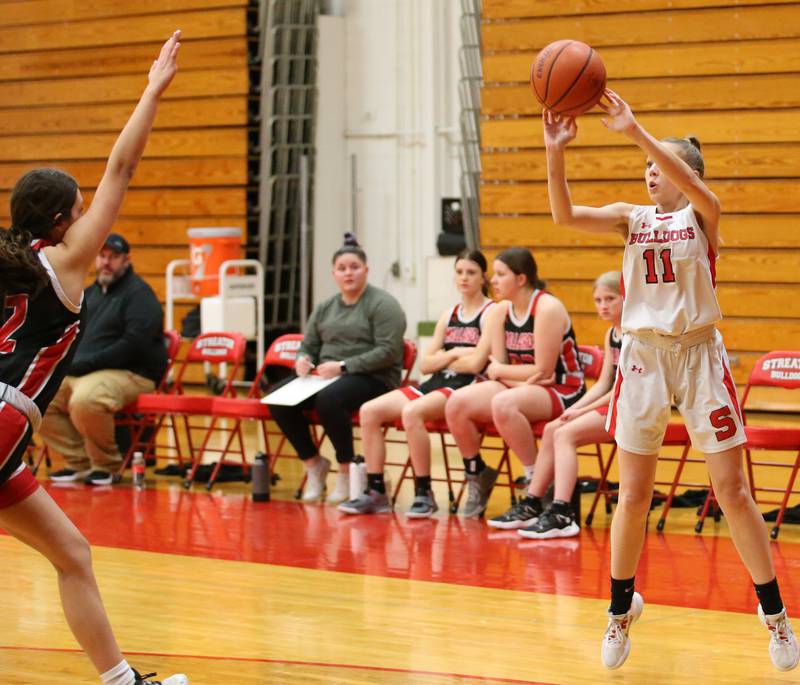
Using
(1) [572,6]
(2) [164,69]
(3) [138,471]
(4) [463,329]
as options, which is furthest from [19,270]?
(1) [572,6]

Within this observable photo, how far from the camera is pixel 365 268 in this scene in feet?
23.4

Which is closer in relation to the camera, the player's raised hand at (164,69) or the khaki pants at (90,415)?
the player's raised hand at (164,69)

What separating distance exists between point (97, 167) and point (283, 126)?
206 cm

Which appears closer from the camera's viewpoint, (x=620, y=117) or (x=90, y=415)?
(x=620, y=117)

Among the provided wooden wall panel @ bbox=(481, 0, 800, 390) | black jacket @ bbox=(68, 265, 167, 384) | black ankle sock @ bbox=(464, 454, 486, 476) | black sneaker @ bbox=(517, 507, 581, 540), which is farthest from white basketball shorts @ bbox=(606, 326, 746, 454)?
wooden wall panel @ bbox=(481, 0, 800, 390)

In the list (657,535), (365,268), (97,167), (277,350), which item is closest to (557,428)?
(657,535)

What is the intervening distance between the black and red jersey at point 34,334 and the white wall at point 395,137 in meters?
8.64

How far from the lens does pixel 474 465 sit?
256 inches

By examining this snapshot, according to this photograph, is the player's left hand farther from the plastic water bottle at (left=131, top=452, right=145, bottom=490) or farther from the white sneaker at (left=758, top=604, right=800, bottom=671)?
the white sneaker at (left=758, top=604, right=800, bottom=671)

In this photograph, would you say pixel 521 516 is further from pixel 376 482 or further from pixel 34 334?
pixel 34 334

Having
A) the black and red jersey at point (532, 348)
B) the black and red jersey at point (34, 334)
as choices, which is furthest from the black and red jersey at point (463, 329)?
the black and red jersey at point (34, 334)

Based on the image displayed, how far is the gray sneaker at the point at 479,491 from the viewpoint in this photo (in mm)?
6570

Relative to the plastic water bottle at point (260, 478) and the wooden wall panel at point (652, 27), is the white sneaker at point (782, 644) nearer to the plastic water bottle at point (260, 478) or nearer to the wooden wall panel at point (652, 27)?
the plastic water bottle at point (260, 478)

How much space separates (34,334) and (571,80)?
177 centimetres
